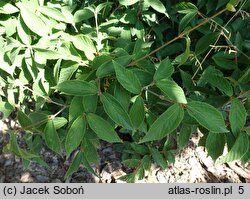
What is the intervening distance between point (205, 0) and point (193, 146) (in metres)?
1.03

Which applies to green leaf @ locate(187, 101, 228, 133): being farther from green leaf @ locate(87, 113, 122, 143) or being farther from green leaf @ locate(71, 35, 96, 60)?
green leaf @ locate(71, 35, 96, 60)

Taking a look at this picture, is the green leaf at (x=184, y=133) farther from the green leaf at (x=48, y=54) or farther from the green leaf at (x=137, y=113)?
the green leaf at (x=48, y=54)

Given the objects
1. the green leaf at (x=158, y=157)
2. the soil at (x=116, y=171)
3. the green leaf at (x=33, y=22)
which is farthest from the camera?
the soil at (x=116, y=171)

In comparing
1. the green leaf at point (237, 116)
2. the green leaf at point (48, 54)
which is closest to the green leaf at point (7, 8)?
the green leaf at point (48, 54)

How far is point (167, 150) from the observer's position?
175 cm

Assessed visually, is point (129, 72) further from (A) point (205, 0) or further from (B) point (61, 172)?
(B) point (61, 172)

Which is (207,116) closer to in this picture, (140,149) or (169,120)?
(169,120)

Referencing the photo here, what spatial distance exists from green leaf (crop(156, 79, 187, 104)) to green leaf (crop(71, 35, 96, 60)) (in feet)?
1.01

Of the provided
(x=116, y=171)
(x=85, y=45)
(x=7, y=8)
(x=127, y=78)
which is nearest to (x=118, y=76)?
(x=127, y=78)

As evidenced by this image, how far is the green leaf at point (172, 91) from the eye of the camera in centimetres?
101

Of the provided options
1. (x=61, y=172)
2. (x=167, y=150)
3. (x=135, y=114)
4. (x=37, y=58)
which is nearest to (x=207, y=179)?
(x=167, y=150)

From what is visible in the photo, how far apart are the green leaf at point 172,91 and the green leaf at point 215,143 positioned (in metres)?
0.24

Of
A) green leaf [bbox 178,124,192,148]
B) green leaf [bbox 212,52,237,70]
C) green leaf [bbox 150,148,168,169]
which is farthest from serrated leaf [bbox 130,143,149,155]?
green leaf [bbox 212,52,237,70]

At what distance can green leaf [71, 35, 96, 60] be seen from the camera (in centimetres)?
123
